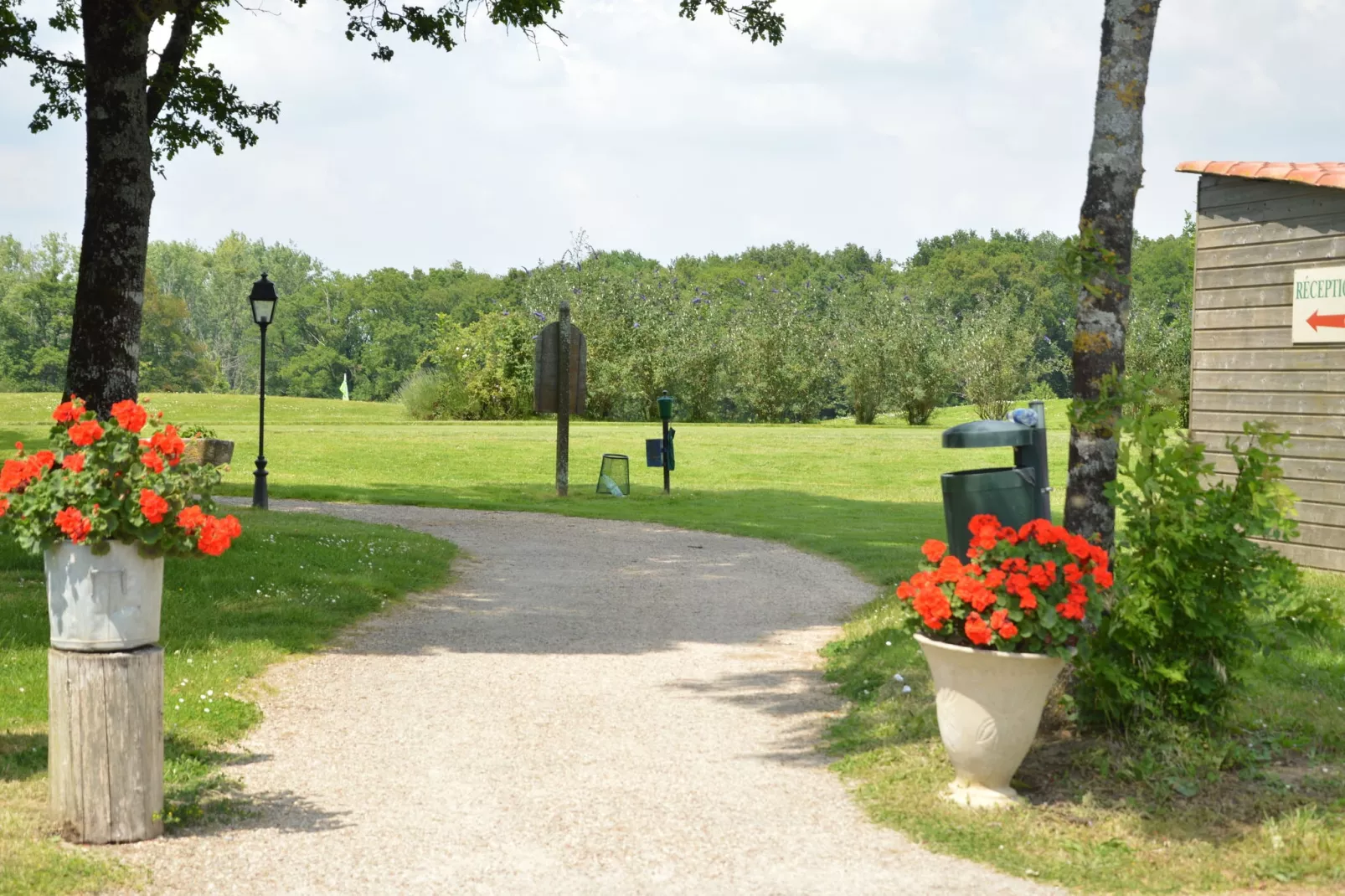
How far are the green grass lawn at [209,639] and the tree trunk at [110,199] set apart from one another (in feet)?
5.86

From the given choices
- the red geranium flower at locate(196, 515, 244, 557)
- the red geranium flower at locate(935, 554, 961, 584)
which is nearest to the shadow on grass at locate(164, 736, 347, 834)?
the red geranium flower at locate(196, 515, 244, 557)

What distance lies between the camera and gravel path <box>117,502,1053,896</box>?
14.9ft

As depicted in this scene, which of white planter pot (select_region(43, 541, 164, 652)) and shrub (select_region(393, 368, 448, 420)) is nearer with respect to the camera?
white planter pot (select_region(43, 541, 164, 652))

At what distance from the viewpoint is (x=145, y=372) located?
71125 millimetres

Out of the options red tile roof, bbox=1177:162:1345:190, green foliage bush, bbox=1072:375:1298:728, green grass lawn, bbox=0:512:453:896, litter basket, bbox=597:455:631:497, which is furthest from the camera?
litter basket, bbox=597:455:631:497

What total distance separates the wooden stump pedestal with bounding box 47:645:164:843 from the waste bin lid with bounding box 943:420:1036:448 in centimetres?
377

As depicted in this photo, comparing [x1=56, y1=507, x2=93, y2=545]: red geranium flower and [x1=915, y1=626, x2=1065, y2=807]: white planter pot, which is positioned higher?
[x1=56, y1=507, x2=93, y2=545]: red geranium flower

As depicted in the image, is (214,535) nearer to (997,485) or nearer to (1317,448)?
(997,485)

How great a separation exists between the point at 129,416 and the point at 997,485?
3.96 meters

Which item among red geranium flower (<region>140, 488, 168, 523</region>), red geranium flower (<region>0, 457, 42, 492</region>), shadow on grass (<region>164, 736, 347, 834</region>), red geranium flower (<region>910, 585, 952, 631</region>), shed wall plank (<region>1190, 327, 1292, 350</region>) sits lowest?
shadow on grass (<region>164, 736, 347, 834</region>)

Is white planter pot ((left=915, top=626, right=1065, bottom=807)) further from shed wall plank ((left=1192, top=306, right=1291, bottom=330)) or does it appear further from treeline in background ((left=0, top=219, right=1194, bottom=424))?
treeline in background ((left=0, top=219, right=1194, bottom=424))

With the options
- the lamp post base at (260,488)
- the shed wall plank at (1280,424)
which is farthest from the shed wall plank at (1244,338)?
the lamp post base at (260,488)

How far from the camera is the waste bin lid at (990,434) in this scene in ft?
20.7

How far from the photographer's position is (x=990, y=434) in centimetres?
631
